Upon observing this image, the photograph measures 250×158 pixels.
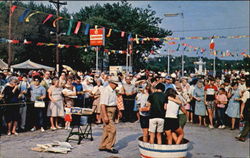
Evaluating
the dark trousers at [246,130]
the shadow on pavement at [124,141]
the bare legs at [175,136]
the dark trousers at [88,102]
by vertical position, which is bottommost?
the shadow on pavement at [124,141]

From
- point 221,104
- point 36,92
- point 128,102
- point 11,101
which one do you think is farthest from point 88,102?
point 221,104

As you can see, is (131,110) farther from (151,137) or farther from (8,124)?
(151,137)

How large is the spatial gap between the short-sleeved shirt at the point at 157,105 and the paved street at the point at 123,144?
4.45 ft

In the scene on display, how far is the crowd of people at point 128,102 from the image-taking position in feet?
23.8

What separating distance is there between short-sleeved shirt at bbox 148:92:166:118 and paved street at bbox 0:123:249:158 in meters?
1.36

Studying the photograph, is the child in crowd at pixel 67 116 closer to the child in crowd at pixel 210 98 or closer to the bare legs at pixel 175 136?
the bare legs at pixel 175 136

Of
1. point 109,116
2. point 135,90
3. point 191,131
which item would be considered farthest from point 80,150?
point 135,90

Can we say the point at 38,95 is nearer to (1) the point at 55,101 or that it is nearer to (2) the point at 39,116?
(1) the point at 55,101

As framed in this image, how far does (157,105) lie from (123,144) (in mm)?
2605

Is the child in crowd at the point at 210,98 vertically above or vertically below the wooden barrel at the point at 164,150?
above

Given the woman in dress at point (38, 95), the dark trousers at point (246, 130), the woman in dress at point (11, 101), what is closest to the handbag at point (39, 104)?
the woman in dress at point (38, 95)

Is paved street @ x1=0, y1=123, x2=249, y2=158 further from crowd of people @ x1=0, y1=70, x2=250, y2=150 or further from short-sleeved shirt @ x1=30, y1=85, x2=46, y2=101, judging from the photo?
short-sleeved shirt @ x1=30, y1=85, x2=46, y2=101

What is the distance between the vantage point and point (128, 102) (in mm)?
14117

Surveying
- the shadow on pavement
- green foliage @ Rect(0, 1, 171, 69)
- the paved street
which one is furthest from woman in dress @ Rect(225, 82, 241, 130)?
green foliage @ Rect(0, 1, 171, 69)
